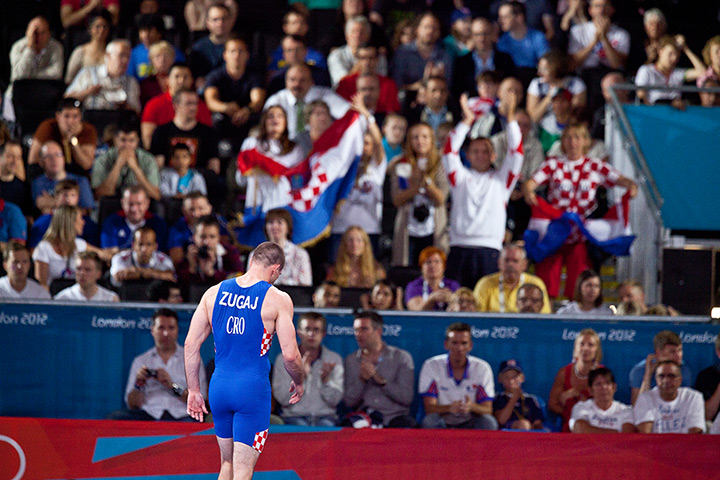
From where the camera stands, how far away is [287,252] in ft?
37.6

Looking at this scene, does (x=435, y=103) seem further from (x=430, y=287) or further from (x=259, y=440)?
(x=259, y=440)

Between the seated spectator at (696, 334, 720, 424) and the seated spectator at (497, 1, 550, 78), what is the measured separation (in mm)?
5961

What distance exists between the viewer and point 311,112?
12.7m

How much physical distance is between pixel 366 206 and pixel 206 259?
6.74 ft

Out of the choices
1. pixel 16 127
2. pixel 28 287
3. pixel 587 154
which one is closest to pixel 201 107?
pixel 16 127

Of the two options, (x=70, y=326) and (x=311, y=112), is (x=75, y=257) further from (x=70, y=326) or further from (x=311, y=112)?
(x=311, y=112)

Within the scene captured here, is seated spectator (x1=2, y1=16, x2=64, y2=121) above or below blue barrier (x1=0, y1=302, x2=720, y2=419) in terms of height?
above

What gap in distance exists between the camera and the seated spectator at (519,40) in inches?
587

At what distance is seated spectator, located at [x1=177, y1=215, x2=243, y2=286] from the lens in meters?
11.2

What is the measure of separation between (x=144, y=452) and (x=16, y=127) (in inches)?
266

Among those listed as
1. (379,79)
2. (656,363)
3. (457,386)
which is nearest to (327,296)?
(457,386)

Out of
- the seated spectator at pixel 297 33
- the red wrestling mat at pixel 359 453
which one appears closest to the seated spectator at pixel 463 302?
the red wrestling mat at pixel 359 453

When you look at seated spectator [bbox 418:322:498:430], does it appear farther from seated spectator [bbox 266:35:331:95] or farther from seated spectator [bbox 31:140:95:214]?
seated spectator [bbox 266:35:331:95]

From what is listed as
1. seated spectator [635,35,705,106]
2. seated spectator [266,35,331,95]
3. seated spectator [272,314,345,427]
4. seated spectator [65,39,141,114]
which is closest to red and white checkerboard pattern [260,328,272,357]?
seated spectator [272,314,345,427]
